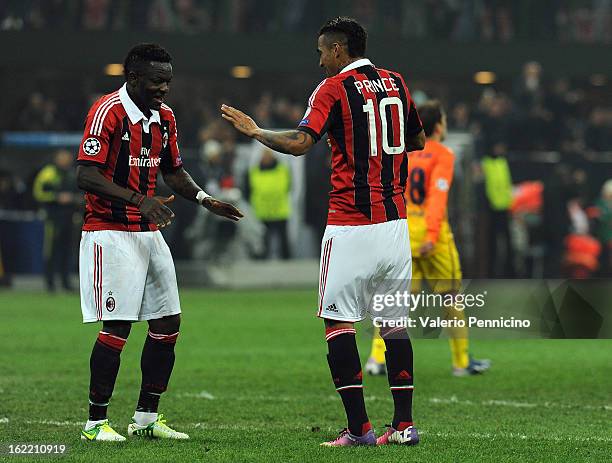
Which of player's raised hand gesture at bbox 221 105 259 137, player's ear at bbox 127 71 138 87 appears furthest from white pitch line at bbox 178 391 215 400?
player's raised hand gesture at bbox 221 105 259 137

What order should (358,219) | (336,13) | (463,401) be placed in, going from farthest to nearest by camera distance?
(336,13) → (463,401) → (358,219)

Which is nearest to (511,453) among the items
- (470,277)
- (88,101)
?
(470,277)

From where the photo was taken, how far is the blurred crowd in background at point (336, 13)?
82.5 feet

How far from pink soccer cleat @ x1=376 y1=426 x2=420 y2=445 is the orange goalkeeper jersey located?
3752 millimetres

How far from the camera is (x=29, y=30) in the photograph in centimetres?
2470

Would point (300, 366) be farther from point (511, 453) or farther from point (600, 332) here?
point (511, 453)

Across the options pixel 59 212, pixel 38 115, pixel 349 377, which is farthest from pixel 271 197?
pixel 349 377

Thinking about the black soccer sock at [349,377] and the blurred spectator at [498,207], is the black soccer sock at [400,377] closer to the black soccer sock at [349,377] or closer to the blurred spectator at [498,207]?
the black soccer sock at [349,377]

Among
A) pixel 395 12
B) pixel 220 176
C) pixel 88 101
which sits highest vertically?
pixel 395 12

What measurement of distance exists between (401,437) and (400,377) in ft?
1.05

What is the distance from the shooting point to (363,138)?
7.19 metres

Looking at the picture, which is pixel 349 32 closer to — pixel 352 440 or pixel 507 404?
pixel 352 440

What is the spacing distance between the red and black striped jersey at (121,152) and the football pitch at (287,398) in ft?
4.09

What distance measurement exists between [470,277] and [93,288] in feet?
50.8
